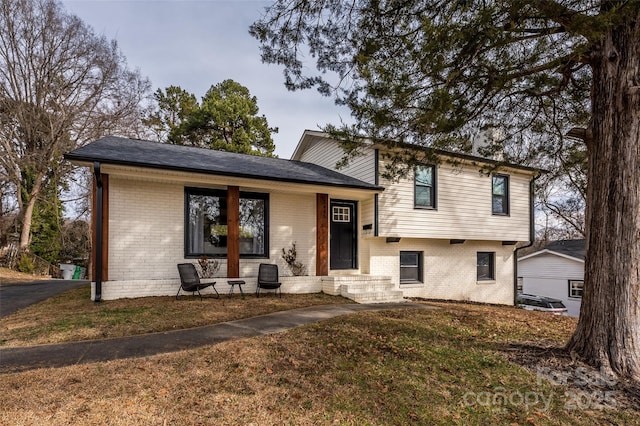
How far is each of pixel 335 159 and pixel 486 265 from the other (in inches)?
295

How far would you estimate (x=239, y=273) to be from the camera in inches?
390

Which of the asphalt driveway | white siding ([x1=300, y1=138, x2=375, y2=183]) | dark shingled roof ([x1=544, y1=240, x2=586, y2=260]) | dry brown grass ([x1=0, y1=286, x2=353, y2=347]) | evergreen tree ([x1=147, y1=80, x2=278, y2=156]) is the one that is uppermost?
evergreen tree ([x1=147, y1=80, x2=278, y2=156])

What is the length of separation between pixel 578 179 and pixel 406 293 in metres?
7.51

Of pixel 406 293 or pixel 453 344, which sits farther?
pixel 406 293

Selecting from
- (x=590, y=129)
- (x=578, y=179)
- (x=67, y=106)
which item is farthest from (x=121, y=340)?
(x=67, y=106)

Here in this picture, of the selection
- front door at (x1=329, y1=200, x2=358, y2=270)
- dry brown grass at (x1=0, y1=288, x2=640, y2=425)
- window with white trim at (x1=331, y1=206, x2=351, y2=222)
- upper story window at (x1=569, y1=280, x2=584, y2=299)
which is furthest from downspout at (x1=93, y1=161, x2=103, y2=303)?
upper story window at (x1=569, y1=280, x2=584, y2=299)

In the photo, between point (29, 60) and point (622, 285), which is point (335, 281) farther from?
point (29, 60)

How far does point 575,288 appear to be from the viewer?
20672 mm

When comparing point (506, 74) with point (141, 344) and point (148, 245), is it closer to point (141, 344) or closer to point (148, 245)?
point (141, 344)

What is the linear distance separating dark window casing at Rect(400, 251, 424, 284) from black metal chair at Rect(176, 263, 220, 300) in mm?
6337

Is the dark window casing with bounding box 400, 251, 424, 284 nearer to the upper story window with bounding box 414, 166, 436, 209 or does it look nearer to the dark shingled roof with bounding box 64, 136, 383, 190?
the upper story window with bounding box 414, 166, 436, 209

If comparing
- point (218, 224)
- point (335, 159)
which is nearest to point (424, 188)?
point (335, 159)

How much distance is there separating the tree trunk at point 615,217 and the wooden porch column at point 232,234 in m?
7.52

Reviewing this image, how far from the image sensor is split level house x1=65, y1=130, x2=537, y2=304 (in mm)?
8586
